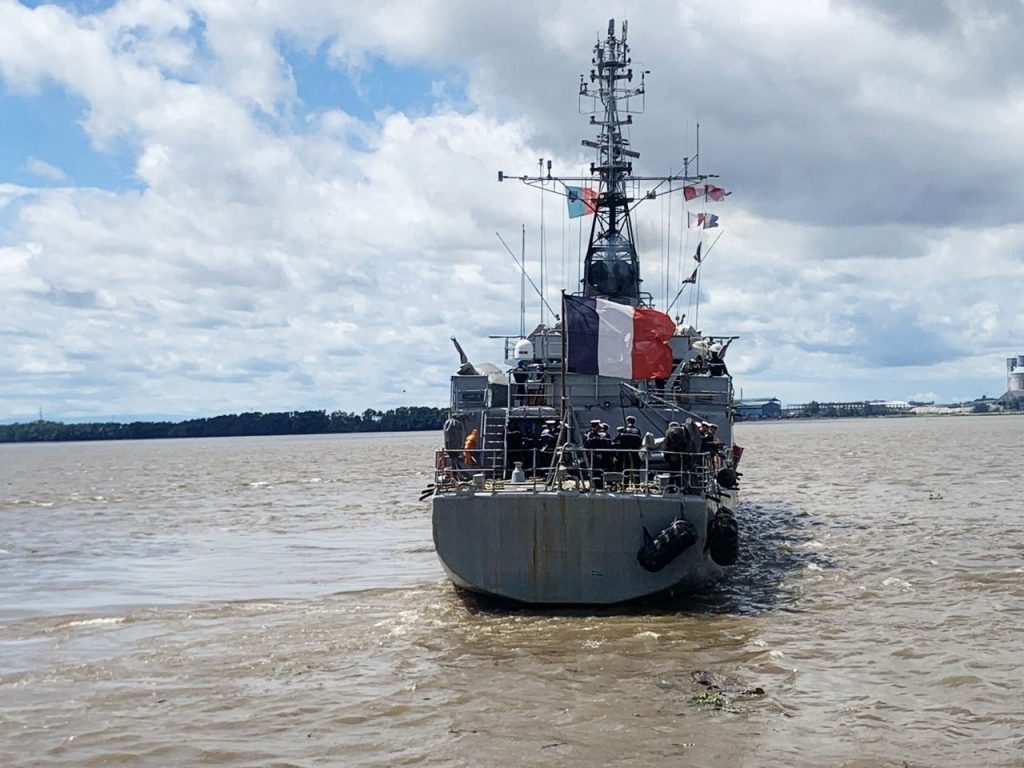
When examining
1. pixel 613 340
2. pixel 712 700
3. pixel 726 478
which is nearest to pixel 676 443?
pixel 613 340

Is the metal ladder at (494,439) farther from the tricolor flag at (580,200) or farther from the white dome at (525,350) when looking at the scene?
the tricolor flag at (580,200)

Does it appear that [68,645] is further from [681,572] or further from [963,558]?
[963,558]

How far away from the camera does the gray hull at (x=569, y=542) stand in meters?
16.7

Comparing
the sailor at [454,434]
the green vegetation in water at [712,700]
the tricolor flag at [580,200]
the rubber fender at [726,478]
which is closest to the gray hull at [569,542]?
the rubber fender at [726,478]

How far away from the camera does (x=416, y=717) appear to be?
1198 centimetres

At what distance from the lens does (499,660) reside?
1430 centimetres

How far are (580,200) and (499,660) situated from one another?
15858 millimetres

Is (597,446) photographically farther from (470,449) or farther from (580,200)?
(580,200)

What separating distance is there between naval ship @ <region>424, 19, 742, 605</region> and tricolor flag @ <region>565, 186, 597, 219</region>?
524cm

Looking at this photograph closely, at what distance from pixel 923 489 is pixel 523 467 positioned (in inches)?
954

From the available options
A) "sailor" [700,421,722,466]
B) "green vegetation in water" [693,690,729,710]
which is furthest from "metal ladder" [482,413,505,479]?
"green vegetation in water" [693,690,729,710]

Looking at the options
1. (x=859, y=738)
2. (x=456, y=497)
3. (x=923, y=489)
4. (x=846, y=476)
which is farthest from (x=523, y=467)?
(x=846, y=476)

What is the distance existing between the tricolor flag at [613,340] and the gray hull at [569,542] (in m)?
2.66

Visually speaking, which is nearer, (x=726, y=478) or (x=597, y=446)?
(x=597, y=446)
